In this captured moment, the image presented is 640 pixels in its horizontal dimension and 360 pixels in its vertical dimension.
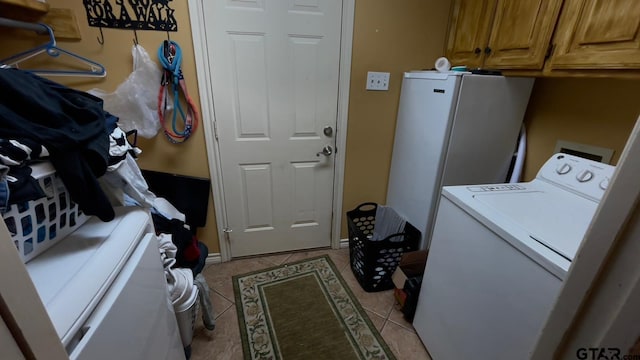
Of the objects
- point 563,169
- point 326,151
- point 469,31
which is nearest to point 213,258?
point 326,151

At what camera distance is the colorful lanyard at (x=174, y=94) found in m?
1.50

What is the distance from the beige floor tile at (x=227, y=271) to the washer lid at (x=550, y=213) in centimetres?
160

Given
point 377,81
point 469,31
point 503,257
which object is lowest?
point 503,257

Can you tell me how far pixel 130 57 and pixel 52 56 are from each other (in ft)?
1.16

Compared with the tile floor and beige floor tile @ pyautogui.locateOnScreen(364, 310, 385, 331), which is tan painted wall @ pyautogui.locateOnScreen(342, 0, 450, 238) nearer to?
the tile floor

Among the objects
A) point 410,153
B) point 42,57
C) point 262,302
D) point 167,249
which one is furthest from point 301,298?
point 42,57

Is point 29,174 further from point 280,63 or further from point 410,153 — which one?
point 410,153

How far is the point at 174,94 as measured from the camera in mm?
1601

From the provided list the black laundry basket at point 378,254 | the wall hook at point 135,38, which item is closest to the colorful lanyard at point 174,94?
the wall hook at point 135,38

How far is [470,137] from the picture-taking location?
1.51 metres

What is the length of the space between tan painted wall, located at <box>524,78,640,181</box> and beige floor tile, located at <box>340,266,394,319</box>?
3.78 ft

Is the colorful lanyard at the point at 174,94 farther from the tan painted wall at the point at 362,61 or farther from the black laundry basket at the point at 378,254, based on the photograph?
the black laundry basket at the point at 378,254

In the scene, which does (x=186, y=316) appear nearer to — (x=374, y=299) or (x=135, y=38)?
(x=374, y=299)

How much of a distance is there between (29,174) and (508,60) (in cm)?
187
